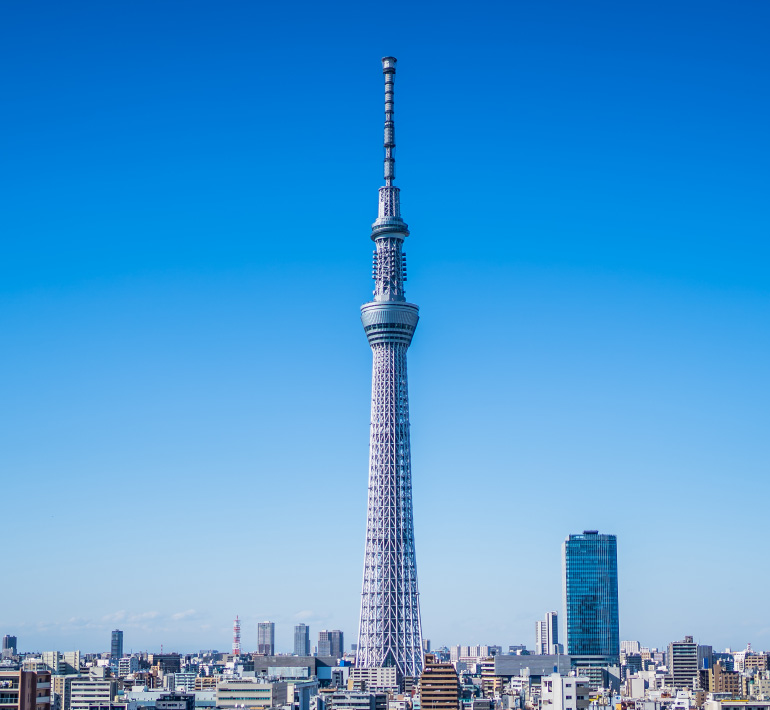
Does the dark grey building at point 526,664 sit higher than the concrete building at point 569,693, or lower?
lower

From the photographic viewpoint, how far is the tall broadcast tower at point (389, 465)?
350 ft

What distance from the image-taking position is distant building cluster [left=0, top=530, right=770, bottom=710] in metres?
74.4

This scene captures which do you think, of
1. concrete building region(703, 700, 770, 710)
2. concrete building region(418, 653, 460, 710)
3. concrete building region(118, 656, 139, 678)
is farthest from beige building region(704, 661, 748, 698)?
concrete building region(118, 656, 139, 678)

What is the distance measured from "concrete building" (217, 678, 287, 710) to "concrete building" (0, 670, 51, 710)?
144 ft

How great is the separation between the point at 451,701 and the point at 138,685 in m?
44.0

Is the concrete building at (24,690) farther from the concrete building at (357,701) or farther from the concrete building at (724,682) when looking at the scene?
the concrete building at (724,682)

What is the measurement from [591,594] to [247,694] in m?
81.9

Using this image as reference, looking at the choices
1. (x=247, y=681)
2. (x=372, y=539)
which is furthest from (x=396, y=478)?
(x=247, y=681)

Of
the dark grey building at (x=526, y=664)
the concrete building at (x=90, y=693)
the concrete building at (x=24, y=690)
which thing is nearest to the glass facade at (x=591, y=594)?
the dark grey building at (x=526, y=664)

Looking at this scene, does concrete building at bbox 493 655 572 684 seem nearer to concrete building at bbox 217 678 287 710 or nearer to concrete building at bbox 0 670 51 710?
concrete building at bbox 217 678 287 710

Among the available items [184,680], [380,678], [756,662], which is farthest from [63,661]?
[756,662]

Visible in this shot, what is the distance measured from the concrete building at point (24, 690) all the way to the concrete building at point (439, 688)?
140 ft

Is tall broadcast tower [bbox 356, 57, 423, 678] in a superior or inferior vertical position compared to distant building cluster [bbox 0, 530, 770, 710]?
superior

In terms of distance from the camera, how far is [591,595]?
16312cm
